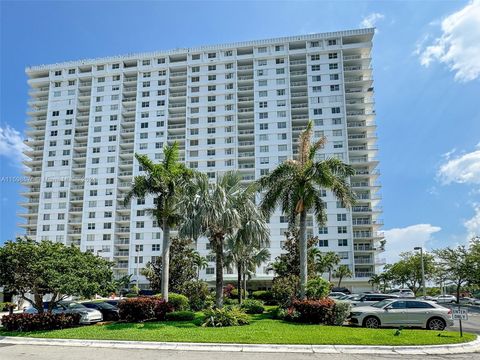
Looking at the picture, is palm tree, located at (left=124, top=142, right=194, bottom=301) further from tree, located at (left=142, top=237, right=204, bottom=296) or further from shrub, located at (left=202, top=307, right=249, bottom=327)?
tree, located at (left=142, top=237, right=204, bottom=296)

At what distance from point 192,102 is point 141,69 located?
1452cm

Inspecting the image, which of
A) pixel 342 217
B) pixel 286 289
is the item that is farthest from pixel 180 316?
pixel 342 217

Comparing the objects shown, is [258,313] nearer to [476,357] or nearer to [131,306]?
[131,306]

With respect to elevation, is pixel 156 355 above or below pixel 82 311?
below

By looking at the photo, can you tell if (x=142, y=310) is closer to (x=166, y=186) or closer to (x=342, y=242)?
(x=166, y=186)

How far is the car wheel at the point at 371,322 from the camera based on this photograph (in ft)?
69.5

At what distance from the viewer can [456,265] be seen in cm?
5700

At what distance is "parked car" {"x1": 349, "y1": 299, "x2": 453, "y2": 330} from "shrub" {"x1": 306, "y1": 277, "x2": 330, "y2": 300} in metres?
2.69

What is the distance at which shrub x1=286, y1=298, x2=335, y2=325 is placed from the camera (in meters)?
21.8

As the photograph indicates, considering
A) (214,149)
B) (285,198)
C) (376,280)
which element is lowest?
(376,280)

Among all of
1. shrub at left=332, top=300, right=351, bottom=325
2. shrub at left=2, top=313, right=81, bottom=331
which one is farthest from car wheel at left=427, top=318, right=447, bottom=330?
shrub at left=2, top=313, right=81, bottom=331

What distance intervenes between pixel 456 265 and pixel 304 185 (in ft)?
142

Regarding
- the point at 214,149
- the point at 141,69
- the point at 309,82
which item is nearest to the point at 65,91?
the point at 141,69

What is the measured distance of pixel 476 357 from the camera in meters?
14.3
